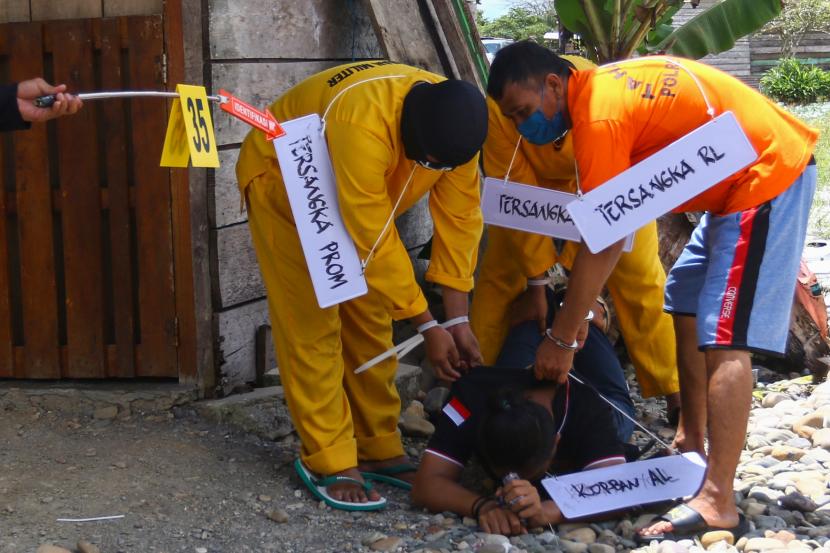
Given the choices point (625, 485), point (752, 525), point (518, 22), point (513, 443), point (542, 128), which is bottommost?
point (752, 525)

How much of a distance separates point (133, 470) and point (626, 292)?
2.06m

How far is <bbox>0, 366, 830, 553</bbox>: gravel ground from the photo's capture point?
131 inches

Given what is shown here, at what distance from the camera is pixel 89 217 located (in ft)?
14.1

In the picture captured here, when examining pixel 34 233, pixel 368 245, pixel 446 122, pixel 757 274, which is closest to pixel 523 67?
pixel 446 122

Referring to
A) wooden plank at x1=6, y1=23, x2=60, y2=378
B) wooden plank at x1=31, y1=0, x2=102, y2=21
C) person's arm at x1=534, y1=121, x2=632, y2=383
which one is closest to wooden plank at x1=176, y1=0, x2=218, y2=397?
wooden plank at x1=31, y1=0, x2=102, y2=21

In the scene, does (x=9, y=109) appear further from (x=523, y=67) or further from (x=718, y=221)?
(x=718, y=221)

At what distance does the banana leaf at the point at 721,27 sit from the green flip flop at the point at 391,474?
394 cm

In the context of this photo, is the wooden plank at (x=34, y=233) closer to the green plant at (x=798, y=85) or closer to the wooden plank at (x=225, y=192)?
the wooden plank at (x=225, y=192)

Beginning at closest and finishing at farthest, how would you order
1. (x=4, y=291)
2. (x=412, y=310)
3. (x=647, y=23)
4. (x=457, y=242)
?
(x=412, y=310) < (x=457, y=242) < (x=4, y=291) < (x=647, y=23)

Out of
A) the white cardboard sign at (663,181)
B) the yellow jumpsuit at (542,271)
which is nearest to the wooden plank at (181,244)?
the yellow jumpsuit at (542,271)

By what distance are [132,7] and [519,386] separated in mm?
2163


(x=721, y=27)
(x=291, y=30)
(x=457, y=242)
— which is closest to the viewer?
(x=457, y=242)

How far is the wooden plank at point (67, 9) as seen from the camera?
425cm

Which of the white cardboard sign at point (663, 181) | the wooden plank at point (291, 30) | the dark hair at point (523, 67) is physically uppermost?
the wooden plank at point (291, 30)
